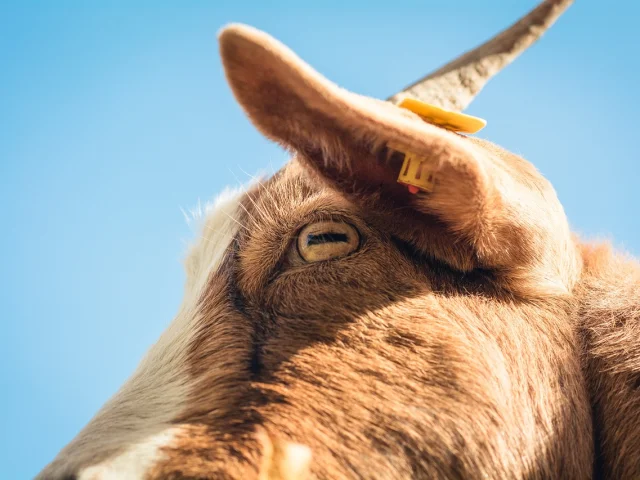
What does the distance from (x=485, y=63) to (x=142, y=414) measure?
3099mm

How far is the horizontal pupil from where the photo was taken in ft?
8.38

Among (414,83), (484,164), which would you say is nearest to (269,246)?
(484,164)

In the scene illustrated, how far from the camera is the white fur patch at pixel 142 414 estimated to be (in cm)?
211

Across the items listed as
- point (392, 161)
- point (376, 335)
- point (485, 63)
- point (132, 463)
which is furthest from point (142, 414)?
point (485, 63)

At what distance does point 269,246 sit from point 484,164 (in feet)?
2.81

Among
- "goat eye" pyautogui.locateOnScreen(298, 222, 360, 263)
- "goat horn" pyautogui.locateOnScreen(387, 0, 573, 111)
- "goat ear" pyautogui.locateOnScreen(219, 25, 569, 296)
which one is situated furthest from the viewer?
"goat horn" pyautogui.locateOnScreen(387, 0, 573, 111)

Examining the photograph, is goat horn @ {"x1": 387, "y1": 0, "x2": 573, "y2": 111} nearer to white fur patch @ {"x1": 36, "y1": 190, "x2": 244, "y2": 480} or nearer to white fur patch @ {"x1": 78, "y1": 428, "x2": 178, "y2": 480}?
white fur patch @ {"x1": 36, "y1": 190, "x2": 244, "y2": 480}

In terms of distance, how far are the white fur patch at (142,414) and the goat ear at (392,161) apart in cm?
79

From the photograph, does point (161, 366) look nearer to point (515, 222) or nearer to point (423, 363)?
point (423, 363)

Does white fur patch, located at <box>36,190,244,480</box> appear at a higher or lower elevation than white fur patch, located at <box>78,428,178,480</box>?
higher

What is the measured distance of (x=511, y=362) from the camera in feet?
8.02

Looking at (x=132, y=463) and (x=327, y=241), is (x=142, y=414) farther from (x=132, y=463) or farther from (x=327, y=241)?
(x=327, y=241)

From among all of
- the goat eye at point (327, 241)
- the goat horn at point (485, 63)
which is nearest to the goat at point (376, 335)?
the goat eye at point (327, 241)

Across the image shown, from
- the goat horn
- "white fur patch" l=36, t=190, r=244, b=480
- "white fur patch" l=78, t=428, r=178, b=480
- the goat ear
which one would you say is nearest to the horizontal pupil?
the goat ear
